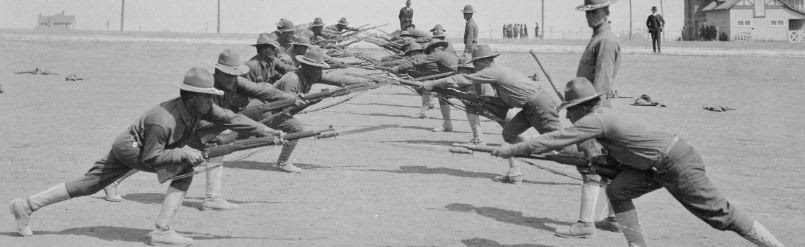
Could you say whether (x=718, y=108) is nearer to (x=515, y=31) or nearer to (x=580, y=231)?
(x=580, y=231)

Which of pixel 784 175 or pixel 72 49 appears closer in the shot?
pixel 784 175

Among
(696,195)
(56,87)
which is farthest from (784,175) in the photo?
(56,87)

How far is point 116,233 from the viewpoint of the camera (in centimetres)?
847

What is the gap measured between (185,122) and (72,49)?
1164 inches

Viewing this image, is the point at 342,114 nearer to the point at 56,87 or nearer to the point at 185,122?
the point at 56,87

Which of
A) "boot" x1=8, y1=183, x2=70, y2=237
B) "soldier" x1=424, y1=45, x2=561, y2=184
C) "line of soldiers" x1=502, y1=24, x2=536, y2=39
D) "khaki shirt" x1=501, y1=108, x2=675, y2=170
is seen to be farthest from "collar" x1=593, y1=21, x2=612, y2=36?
"line of soldiers" x1=502, y1=24, x2=536, y2=39

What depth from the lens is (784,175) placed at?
1251 centimetres

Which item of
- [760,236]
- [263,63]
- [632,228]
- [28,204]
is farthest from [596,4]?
[28,204]

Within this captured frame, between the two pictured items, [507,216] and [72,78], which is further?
[72,78]

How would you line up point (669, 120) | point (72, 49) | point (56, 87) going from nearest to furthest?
1. point (669, 120)
2. point (56, 87)
3. point (72, 49)

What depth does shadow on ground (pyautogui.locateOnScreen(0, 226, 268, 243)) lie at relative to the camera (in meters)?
8.26

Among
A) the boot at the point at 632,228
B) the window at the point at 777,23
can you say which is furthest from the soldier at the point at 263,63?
the window at the point at 777,23

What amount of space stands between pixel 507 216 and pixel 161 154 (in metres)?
3.76

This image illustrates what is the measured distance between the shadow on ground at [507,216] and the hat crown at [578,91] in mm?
2071
